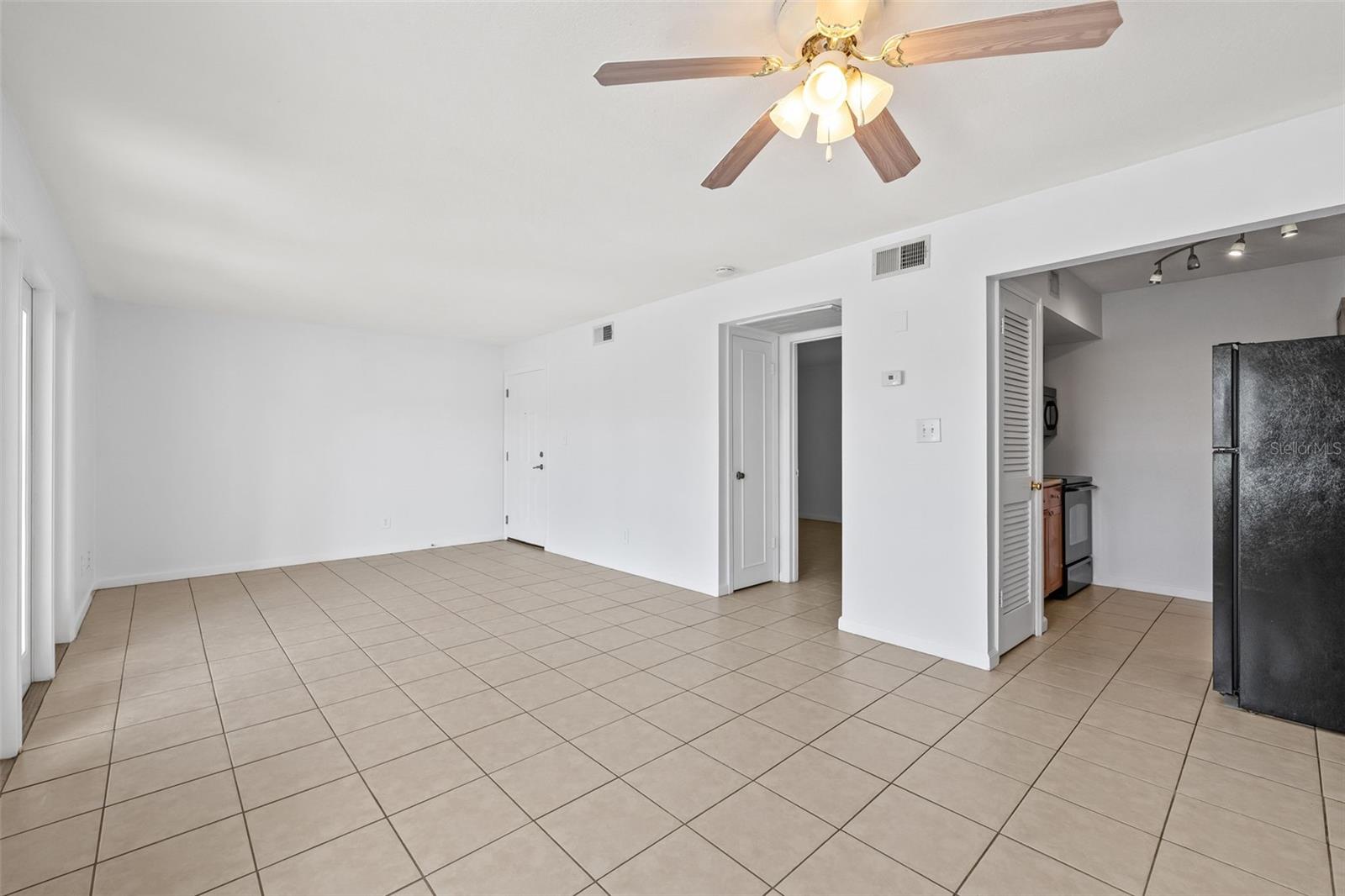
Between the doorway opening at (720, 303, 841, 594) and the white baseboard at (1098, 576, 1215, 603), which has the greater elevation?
the doorway opening at (720, 303, 841, 594)

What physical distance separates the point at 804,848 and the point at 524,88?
9.20 ft

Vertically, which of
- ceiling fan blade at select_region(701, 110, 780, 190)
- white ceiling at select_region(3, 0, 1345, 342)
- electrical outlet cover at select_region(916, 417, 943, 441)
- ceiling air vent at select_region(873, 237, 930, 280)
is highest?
white ceiling at select_region(3, 0, 1345, 342)

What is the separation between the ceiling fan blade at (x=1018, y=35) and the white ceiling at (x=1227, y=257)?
2702 mm

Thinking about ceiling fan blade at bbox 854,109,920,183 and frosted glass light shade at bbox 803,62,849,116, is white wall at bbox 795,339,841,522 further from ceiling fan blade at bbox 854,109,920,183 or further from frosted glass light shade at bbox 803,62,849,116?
frosted glass light shade at bbox 803,62,849,116

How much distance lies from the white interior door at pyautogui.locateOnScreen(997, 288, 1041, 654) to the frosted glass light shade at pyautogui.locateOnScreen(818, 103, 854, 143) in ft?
6.53

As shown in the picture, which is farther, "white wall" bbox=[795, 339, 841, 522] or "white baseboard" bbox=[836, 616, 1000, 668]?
"white wall" bbox=[795, 339, 841, 522]

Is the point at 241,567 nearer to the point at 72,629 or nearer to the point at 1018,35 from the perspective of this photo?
the point at 72,629

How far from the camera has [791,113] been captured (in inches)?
73.9

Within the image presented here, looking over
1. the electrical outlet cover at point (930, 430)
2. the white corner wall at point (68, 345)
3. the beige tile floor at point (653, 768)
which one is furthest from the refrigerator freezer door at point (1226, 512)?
the white corner wall at point (68, 345)

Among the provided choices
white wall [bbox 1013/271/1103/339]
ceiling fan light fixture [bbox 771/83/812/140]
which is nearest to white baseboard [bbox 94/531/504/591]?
ceiling fan light fixture [bbox 771/83/812/140]

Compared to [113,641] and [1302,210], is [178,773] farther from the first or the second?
[1302,210]

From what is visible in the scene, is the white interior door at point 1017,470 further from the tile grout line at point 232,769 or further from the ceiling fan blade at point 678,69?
the tile grout line at point 232,769

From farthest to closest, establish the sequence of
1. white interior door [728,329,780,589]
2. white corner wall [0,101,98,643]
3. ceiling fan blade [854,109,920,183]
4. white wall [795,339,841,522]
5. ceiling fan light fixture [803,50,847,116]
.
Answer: white wall [795,339,841,522] < white interior door [728,329,780,589] < white corner wall [0,101,98,643] < ceiling fan blade [854,109,920,183] < ceiling fan light fixture [803,50,847,116]

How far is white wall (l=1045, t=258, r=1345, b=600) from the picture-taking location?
4.41 metres
